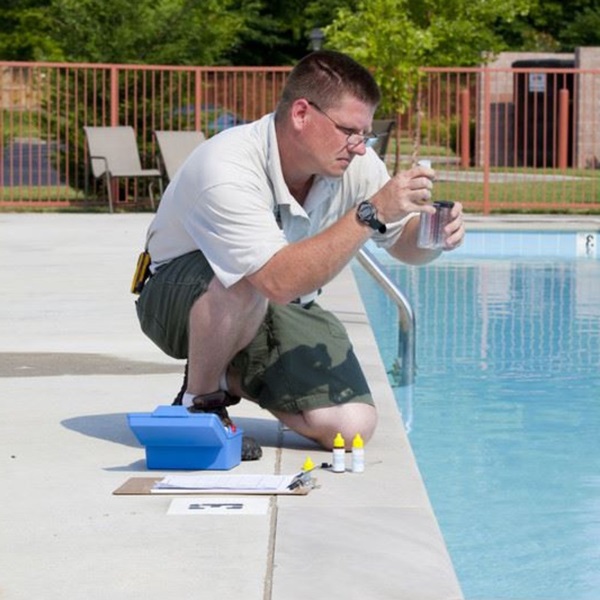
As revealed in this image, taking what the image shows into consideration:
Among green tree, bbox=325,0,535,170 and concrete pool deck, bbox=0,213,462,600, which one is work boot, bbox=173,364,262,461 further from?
green tree, bbox=325,0,535,170

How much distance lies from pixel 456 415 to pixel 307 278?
9.28ft

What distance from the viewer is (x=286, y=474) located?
4.53 metres

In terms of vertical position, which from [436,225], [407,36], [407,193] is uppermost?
[407,36]

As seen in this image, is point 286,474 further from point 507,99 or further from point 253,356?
point 507,99

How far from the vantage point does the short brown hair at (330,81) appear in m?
4.52

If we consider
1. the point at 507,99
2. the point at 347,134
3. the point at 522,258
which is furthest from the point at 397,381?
the point at 507,99

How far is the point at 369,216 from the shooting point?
14.4 ft

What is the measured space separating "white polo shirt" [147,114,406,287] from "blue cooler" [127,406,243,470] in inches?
16.0

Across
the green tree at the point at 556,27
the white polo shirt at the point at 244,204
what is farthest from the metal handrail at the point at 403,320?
the green tree at the point at 556,27

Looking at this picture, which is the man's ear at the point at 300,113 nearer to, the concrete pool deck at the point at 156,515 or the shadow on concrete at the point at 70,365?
the concrete pool deck at the point at 156,515

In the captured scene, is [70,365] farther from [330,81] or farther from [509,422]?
[330,81]

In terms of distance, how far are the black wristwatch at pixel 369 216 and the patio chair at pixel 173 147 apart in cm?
1394

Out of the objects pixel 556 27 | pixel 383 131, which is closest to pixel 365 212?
pixel 383 131

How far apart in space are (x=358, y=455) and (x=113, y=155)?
47.3 feet
